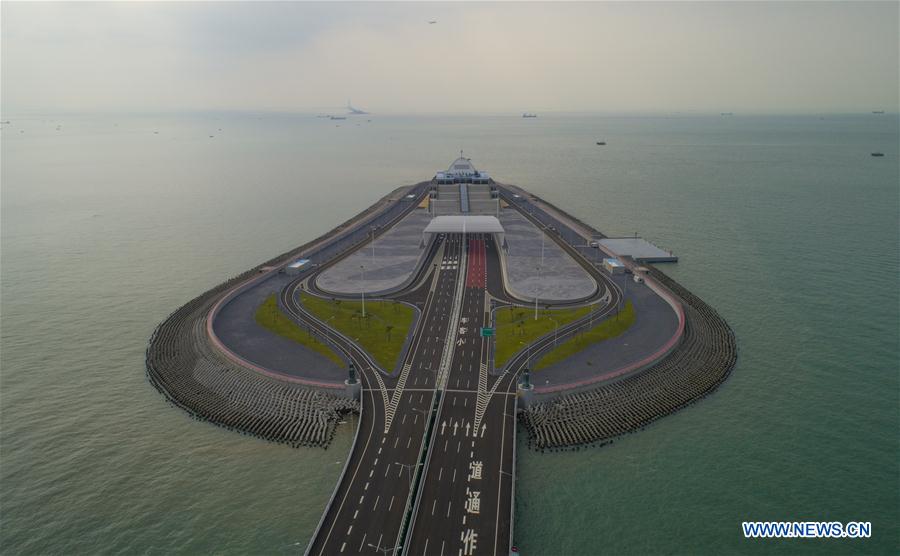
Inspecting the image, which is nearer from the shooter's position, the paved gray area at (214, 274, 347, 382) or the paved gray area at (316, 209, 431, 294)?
the paved gray area at (214, 274, 347, 382)

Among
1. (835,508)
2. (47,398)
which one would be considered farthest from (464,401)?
(47,398)

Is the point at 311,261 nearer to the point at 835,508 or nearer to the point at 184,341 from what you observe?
the point at 184,341

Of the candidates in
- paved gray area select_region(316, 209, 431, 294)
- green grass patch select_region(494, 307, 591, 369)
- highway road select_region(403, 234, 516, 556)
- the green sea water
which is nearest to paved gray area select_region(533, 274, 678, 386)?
green grass patch select_region(494, 307, 591, 369)

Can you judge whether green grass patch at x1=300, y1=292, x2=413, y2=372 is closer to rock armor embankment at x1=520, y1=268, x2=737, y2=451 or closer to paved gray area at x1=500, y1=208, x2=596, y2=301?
rock armor embankment at x1=520, y1=268, x2=737, y2=451

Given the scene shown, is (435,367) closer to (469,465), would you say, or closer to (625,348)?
(469,465)

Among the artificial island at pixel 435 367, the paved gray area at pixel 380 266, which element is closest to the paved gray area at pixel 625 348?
the artificial island at pixel 435 367

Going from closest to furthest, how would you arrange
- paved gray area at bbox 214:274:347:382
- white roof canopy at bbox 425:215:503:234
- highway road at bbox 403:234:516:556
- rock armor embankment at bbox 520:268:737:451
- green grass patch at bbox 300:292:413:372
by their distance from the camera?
highway road at bbox 403:234:516:556 < rock armor embankment at bbox 520:268:737:451 < paved gray area at bbox 214:274:347:382 < green grass patch at bbox 300:292:413:372 < white roof canopy at bbox 425:215:503:234
